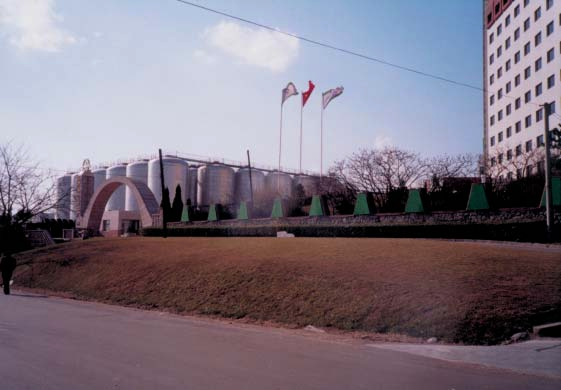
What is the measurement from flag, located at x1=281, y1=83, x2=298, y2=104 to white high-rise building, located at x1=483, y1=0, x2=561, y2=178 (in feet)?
63.4

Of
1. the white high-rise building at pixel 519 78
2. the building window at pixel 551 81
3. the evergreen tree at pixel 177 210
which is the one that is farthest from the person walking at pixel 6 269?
the building window at pixel 551 81

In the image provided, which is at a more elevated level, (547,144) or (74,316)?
(547,144)

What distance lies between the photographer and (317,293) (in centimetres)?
1291

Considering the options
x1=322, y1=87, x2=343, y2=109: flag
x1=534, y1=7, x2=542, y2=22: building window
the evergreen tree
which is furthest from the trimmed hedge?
x1=534, y1=7, x2=542, y2=22: building window

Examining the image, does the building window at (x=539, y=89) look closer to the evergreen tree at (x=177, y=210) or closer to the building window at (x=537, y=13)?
the building window at (x=537, y=13)

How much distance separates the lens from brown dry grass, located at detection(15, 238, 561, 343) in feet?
33.8

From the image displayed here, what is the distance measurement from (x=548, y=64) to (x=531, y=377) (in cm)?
5003

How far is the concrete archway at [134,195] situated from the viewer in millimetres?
42656

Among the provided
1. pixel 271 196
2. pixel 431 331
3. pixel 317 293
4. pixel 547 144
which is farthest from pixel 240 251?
pixel 271 196

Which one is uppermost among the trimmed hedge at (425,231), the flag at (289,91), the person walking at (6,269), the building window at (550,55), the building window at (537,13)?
the building window at (537,13)

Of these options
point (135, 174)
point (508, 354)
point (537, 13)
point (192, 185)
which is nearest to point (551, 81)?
point (537, 13)

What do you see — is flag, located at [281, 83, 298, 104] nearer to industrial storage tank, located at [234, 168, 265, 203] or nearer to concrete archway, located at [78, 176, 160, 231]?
concrete archway, located at [78, 176, 160, 231]

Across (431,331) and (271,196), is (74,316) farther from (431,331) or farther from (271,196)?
(271,196)

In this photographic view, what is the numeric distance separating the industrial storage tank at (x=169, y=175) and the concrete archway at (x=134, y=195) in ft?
55.5
